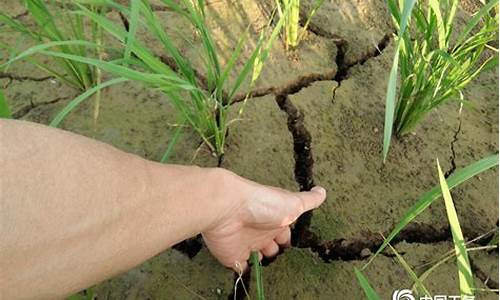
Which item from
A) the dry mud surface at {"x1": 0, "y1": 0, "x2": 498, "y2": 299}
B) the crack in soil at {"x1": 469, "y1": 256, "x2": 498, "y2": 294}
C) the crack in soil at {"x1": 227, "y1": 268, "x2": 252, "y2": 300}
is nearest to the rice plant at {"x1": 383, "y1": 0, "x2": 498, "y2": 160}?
the dry mud surface at {"x1": 0, "y1": 0, "x2": 498, "y2": 299}

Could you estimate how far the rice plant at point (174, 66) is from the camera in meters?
1.03

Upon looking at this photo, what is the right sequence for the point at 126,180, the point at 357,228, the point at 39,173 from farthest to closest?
the point at 357,228, the point at 126,180, the point at 39,173

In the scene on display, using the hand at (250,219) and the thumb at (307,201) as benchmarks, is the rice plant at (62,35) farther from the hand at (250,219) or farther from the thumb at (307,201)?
the thumb at (307,201)

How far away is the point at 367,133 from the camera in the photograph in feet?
5.14

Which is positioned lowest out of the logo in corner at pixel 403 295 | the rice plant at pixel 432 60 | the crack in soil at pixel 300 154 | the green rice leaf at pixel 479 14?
the logo in corner at pixel 403 295

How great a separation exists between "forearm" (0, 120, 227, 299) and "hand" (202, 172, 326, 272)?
0.13 meters

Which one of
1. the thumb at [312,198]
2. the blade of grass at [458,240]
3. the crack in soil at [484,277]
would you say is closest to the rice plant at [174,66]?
the thumb at [312,198]

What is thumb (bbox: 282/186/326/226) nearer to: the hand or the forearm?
the hand

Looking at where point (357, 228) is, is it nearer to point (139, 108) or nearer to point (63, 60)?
point (139, 108)

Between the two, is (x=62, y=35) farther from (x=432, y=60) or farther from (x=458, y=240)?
(x=458, y=240)

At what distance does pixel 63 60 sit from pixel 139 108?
24cm

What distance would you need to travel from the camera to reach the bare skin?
0.87 metres

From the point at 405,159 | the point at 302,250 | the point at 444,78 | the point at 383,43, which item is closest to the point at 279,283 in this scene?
the point at 302,250

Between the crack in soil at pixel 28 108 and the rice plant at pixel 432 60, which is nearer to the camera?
the rice plant at pixel 432 60
